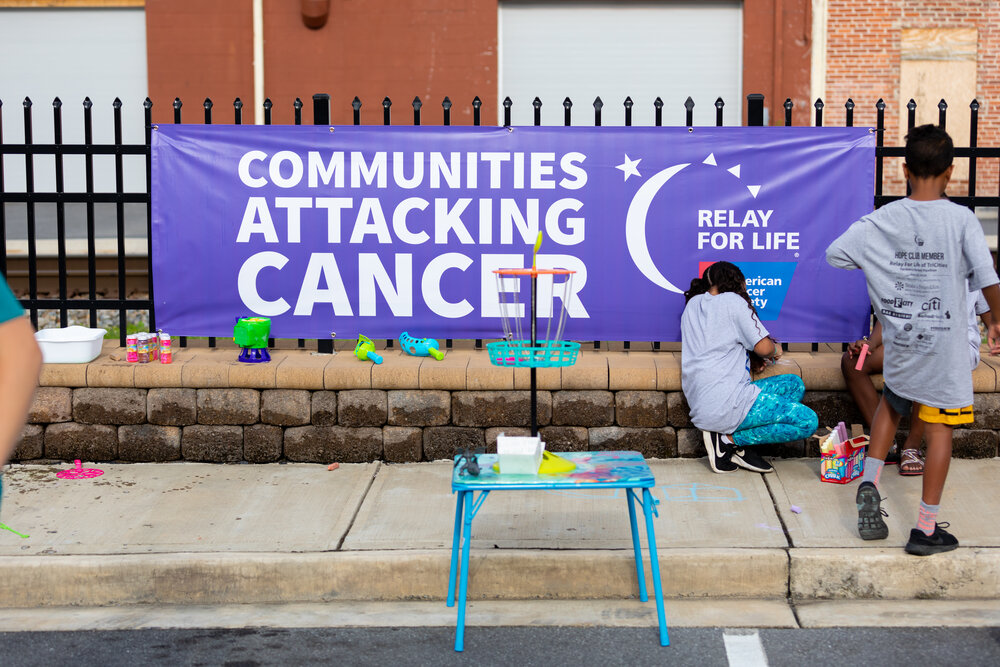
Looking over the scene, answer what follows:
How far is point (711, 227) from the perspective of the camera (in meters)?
6.46

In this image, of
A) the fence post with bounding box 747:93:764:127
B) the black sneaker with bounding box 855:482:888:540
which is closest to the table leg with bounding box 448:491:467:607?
the black sneaker with bounding box 855:482:888:540

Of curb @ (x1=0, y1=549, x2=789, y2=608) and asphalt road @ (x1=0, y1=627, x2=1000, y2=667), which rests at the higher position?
curb @ (x1=0, y1=549, x2=789, y2=608)

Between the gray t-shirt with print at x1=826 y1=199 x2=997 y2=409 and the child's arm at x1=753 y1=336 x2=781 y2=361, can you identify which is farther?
the child's arm at x1=753 y1=336 x2=781 y2=361

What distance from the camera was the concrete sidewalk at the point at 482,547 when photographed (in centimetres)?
471

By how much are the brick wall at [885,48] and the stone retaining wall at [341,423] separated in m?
11.6

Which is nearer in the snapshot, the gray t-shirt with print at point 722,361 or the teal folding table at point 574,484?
the teal folding table at point 574,484

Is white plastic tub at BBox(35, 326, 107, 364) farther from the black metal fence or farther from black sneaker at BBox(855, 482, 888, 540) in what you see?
black sneaker at BBox(855, 482, 888, 540)

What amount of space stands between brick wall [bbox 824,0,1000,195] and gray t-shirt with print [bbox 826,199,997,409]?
1239 centimetres

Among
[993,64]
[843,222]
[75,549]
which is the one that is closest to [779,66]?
[993,64]

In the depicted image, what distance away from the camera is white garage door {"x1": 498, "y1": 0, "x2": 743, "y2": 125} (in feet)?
54.7

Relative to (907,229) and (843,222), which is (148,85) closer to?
(843,222)

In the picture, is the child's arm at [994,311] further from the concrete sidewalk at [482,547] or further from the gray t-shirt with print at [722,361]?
the gray t-shirt with print at [722,361]

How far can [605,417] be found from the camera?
6.31 m

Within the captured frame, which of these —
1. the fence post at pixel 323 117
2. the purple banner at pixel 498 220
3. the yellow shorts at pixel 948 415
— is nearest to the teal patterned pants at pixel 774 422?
the purple banner at pixel 498 220
